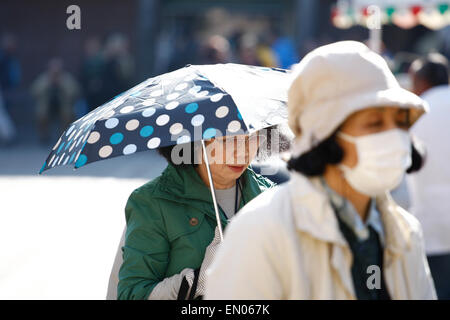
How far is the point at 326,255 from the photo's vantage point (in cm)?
216

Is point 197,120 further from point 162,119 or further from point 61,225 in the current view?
point 61,225

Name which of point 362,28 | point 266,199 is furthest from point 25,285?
point 362,28

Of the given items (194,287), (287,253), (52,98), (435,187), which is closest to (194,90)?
(194,287)

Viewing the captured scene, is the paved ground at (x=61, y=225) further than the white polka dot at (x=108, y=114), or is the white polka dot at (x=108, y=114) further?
the paved ground at (x=61, y=225)

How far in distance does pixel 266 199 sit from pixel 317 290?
282 millimetres

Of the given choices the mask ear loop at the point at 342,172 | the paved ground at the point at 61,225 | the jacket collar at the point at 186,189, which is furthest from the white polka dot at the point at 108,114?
the paved ground at the point at 61,225

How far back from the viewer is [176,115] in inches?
126

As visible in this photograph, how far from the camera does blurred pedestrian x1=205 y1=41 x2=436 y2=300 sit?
2150 mm

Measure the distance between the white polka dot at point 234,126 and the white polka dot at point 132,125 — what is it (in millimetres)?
374

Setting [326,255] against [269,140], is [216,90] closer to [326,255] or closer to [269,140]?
[269,140]

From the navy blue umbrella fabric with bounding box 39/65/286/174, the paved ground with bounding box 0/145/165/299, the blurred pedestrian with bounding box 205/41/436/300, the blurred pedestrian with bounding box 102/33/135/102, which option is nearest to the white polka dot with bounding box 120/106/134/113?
the navy blue umbrella fabric with bounding box 39/65/286/174

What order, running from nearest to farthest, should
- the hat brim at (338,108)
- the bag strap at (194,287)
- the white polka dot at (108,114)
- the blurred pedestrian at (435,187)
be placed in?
the hat brim at (338,108) → the bag strap at (194,287) → the white polka dot at (108,114) → the blurred pedestrian at (435,187)

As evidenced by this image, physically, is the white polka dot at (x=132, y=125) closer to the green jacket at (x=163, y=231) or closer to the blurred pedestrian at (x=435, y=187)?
the green jacket at (x=163, y=231)

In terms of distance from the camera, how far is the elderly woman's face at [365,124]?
7.20ft
